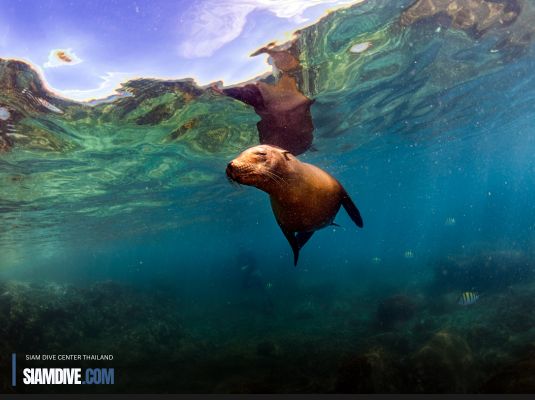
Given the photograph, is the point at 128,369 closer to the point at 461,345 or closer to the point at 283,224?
the point at 461,345

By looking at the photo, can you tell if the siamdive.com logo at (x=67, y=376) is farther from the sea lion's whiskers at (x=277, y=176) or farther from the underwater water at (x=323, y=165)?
the sea lion's whiskers at (x=277, y=176)

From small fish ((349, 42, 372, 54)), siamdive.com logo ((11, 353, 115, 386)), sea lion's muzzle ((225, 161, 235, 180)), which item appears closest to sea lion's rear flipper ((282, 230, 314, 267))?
sea lion's muzzle ((225, 161, 235, 180))

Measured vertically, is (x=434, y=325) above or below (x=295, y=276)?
below

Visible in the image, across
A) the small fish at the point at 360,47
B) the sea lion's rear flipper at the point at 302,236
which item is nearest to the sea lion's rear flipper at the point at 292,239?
the sea lion's rear flipper at the point at 302,236

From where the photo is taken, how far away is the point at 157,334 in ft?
61.4

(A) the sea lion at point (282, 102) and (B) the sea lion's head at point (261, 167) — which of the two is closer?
(B) the sea lion's head at point (261, 167)

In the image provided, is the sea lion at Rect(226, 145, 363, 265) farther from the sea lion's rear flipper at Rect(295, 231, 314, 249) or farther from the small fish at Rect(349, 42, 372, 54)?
the small fish at Rect(349, 42, 372, 54)

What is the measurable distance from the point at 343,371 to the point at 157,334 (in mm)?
13204

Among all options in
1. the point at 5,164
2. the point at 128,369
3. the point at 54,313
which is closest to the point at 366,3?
the point at 5,164

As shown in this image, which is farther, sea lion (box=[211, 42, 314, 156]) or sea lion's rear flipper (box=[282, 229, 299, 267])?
sea lion (box=[211, 42, 314, 156])

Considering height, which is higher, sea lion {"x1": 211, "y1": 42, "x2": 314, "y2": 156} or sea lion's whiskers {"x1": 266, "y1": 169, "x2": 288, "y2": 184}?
sea lion {"x1": 211, "y1": 42, "x2": 314, "y2": 156}

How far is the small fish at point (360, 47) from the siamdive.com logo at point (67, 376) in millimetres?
14409

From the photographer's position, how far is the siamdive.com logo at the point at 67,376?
→ 1275cm

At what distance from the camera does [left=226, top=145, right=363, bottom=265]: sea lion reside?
318 cm
